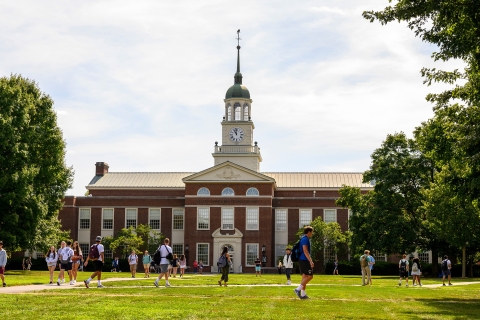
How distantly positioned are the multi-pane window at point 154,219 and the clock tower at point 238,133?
929cm

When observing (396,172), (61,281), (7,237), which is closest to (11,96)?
(7,237)

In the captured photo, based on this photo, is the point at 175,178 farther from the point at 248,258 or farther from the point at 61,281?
the point at 61,281

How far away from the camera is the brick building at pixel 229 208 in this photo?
72688mm

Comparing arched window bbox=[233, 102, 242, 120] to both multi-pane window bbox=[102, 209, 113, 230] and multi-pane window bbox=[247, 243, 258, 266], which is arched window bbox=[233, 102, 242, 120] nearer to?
multi-pane window bbox=[247, 243, 258, 266]

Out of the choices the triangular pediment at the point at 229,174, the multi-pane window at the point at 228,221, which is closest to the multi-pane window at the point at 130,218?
the triangular pediment at the point at 229,174

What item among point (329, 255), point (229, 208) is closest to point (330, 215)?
point (329, 255)

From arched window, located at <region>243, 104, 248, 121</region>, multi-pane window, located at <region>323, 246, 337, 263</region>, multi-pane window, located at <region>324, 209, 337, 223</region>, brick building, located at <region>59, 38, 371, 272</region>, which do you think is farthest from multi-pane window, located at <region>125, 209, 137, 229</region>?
multi-pane window, located at <region>323, 246, 337, 263</region>

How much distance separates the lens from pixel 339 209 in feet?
242

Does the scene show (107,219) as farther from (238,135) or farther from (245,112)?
(245,112)

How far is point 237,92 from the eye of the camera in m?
81.3

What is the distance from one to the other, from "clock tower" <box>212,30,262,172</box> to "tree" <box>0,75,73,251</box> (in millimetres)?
30306

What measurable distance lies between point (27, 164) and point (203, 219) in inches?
1157

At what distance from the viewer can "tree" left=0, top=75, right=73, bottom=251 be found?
4372 centimetres

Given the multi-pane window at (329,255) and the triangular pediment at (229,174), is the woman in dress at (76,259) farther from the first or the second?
the triangular pediment at (229,174)
